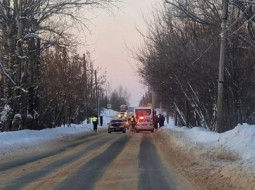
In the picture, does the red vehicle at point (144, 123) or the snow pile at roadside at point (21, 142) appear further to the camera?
the red vehicle at point (144, 123)

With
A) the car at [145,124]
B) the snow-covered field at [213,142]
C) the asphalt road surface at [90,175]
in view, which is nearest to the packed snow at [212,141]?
the snow-covered field at [213,142]

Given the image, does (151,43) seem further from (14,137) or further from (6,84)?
(14,137)

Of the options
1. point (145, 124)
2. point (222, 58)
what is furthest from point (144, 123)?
point (222, 58)

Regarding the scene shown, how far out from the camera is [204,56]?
2852 cm

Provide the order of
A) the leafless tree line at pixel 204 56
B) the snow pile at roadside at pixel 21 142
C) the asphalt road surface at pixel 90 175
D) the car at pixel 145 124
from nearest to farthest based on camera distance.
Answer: the asphalt road surface at pixel 90 175 < the snow pile at roadside at pixel 21 142 < the leafless tree line at pixel 204 56 < the car at pixel 145 124

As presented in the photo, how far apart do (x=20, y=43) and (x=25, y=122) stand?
6.23 m

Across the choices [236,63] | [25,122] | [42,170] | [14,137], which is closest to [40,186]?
[42,170]

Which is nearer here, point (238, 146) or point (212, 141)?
point (238, 146)

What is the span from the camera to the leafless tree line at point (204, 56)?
2528cm

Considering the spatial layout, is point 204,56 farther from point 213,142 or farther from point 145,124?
point 145,124

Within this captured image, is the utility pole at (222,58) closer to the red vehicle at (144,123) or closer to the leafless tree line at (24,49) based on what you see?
the leafless tree line at (24,49)

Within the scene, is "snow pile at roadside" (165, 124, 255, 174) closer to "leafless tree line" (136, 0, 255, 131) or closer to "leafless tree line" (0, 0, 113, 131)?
"leafless tree line" (136, 0, 255, 131)

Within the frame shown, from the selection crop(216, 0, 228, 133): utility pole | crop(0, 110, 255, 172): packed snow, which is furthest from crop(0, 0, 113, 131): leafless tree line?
crop(216, 0, 228, 133): utility pole

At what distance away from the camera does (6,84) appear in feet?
104
